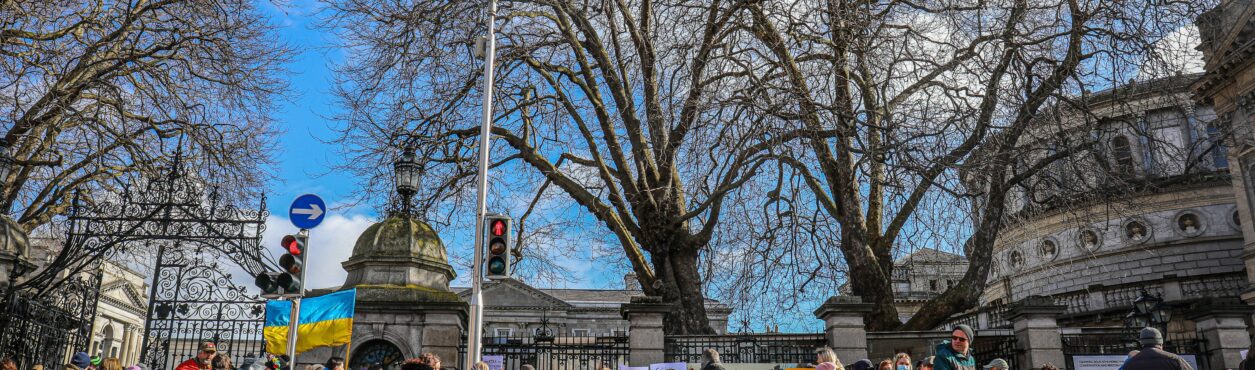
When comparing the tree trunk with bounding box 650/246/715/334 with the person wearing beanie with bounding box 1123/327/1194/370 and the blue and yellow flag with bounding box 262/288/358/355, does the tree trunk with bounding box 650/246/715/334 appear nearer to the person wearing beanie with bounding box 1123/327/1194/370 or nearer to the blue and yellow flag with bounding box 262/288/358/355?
the blue and yellow flag with bounding box 262/288/358/355

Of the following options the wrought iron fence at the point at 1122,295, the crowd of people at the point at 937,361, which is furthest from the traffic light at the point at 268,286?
the wrought iron fence at the point at 1122,295

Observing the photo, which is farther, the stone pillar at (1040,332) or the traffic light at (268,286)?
the stone pillar at (1040,332)

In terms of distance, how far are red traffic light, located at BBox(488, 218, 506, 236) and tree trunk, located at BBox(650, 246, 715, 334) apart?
7.33 meters

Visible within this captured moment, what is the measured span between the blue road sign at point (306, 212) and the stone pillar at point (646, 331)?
580 cm

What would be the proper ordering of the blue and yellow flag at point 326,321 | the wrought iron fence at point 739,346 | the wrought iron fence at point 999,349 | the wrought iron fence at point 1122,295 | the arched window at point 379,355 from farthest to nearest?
1. the wrought iron fence at point 1122,295
2. the wrought iron fence at point 739,346
3. the wrought iron fence at point 999,349
4. the arched window at point 379,355
5. the blue and yellow flag at point 326,321

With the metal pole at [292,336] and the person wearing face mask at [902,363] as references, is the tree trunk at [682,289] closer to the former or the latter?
the person wearing face mask at [902,363]

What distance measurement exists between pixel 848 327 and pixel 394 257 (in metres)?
7.98

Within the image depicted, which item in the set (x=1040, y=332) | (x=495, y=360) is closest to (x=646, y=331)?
(x=495, y=360)

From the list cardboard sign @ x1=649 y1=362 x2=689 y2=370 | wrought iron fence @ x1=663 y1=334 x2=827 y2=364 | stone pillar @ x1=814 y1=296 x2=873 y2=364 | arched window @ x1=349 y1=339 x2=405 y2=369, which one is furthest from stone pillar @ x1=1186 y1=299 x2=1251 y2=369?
arched window @ x1=349 y1=339 x2=405 y2=369

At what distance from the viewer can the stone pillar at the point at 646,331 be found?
15.4 m

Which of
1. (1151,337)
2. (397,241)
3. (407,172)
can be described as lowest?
(1151,337)

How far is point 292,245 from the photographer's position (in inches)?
438

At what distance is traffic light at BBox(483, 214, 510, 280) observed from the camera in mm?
11234

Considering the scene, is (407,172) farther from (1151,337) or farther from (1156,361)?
(1156,361)
